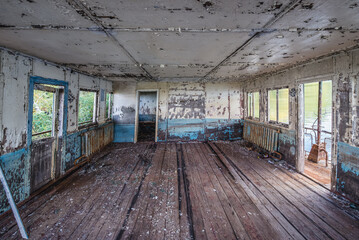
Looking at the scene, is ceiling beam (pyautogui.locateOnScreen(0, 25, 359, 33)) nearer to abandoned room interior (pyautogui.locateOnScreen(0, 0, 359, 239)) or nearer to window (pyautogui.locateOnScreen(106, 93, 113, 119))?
abandoned room interior (pyautogui.locateOnScreen(0, 0, 359, 239))

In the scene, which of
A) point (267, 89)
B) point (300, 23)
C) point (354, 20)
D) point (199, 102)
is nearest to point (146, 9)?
point (300, 23)

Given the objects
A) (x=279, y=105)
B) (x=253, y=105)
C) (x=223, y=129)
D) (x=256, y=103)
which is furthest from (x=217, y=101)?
(x=279, y=105)

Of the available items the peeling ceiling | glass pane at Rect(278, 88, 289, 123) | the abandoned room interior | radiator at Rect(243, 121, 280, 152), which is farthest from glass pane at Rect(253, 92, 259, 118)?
the peeling ceiling

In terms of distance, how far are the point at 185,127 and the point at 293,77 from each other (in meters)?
4.10

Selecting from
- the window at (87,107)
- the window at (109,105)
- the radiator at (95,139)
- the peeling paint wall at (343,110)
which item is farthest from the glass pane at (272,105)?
the window at (109,105)

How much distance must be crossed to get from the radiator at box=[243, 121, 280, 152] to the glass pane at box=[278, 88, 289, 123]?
1.27 feet

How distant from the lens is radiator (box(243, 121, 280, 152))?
4676 mm

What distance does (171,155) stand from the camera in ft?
16.6

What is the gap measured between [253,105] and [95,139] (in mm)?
5761

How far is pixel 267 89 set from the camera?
5.09 metres

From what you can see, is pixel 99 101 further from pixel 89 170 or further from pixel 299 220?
pixel 299 220

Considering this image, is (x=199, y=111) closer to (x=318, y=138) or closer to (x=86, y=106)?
(x=318, y=138)

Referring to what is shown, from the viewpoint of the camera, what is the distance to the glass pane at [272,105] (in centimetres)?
481

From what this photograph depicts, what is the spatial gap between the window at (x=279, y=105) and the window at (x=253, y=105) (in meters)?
0.94
